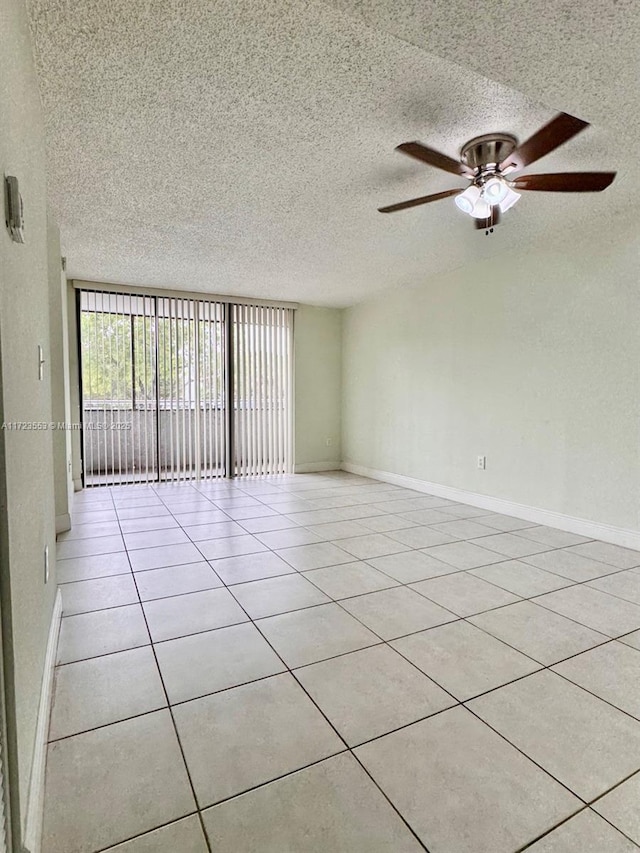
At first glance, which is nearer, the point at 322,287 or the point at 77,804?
the point at 77,804

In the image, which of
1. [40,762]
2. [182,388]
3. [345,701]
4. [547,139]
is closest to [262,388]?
[182,388]

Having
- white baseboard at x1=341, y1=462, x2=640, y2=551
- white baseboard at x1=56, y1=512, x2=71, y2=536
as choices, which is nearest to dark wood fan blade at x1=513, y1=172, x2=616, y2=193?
white baseboard at x1=341, y1=462, x2=640, y2=551

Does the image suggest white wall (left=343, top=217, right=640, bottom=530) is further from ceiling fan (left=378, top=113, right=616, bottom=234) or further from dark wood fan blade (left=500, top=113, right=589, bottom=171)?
dark wood fan blade (left=500, top=113, right=589, bottom=171)

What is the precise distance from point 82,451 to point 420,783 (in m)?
5.20

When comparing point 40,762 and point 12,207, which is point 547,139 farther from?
point 40,762

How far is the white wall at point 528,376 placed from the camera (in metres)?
3.26

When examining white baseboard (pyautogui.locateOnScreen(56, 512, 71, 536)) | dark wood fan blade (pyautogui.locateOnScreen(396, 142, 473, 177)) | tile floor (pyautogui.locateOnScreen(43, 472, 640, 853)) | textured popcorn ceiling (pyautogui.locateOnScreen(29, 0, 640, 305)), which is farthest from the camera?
white baseboard (pyautogui.locateOnScreen(56, 512, 71, 536))

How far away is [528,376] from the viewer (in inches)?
154

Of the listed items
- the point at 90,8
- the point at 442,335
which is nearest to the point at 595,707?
the point at 90,8

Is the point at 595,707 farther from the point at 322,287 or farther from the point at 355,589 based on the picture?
the point at 322,287

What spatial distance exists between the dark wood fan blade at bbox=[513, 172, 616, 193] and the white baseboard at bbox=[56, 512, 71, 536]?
3.72 m

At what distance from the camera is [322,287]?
5.34m

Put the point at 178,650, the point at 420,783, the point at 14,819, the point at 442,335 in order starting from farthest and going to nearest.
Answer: the point at 442,335 < the point at 178,650 < the point at 420,783 < the point at 14,819

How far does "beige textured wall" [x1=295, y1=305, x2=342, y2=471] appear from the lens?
6.36m
